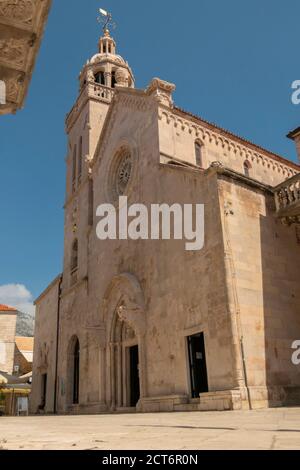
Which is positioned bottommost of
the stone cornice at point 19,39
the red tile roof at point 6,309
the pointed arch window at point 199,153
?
the stone cornice at point 19,39

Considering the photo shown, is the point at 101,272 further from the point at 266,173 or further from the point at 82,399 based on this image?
the point at 266,173

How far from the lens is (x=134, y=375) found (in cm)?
1730

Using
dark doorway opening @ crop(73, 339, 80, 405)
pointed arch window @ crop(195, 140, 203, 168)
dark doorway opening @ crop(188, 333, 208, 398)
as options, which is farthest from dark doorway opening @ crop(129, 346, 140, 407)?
pointed arch window @ crop(195, 140, 203, 168)

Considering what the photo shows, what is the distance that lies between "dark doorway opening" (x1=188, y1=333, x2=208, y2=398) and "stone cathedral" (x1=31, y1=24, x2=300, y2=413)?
4 cm

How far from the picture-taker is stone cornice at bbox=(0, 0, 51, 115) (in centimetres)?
341

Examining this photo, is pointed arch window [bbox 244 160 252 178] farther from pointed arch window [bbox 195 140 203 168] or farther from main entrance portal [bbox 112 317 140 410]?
main entrance portal [bbox 112 317 140 410]

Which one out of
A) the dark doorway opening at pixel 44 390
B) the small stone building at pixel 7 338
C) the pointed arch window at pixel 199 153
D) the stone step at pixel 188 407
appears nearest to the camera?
the stone step at pixel 188 407

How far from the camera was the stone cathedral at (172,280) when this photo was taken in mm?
11703

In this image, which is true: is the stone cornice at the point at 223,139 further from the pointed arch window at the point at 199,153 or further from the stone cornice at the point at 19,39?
the stone cornice at the point at 19,39

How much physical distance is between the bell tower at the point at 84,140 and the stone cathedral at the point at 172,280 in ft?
0.42

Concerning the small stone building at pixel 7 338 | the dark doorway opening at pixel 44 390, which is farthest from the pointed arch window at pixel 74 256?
the small stone building at pixel 7 338

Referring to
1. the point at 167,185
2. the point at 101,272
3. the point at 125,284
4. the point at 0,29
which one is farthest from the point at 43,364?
the point at 0,29

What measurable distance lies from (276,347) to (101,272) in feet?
34.7
